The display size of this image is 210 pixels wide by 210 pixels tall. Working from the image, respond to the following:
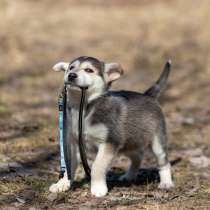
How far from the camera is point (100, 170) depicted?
18.6ft

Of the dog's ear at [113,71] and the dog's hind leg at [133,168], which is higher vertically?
the dog's ear at [113,71]

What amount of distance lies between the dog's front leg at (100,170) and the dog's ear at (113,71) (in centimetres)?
67

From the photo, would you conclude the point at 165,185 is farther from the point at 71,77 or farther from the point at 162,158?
the point at 71,77

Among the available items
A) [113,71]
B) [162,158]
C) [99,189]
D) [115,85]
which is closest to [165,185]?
[162,158]

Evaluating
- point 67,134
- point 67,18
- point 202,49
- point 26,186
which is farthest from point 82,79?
point 67,18

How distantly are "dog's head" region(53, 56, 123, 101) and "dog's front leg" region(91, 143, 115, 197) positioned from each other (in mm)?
548

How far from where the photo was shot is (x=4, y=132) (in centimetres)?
812

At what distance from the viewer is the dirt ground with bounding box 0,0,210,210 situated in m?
5.77

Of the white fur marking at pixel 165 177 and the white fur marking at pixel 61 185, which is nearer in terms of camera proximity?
the white fur marking at pixel 61 185

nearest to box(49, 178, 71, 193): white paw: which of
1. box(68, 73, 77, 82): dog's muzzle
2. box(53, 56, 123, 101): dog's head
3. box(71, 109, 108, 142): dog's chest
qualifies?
box(71, 109, 108, 142): dog's chest

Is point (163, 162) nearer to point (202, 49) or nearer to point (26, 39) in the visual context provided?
point (202, 49)

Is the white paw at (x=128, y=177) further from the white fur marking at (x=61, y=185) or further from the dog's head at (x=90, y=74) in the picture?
the dog's head at (x=90, y=74)

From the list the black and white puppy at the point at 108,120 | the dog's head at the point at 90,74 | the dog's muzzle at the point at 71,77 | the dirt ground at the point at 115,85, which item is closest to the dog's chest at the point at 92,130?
the black and white puppy at the point at 108,120

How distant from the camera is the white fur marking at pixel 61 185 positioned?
5715 millimetres
